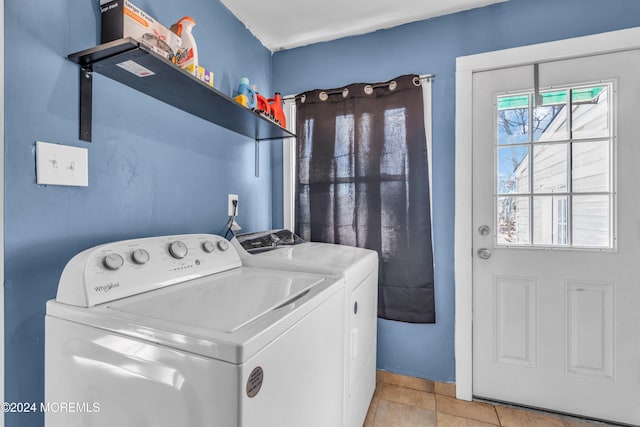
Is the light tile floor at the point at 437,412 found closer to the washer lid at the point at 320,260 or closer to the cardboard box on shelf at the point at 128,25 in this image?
the washer lid at the point at 320,260

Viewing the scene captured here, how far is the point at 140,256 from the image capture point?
970 mm

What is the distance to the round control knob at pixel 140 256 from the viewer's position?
96cm

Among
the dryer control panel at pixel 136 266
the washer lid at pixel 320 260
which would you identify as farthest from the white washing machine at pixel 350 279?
the dryer control panel at pixel 136 266

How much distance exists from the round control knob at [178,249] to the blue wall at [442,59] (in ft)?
4.45

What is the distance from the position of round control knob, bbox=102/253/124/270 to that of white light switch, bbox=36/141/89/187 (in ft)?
1.01

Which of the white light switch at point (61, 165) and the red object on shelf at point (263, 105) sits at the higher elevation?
the red object on shelf at point (263, 105)

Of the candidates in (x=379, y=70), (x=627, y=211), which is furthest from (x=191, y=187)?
(x=627, y=211)

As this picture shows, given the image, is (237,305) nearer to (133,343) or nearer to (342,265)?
(133,343)

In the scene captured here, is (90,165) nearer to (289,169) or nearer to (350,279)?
(350,279)

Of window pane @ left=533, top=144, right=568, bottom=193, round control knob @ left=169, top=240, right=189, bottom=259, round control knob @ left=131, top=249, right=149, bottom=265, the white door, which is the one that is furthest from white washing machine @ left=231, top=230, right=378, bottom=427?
window pane @ left=533, top=144, right=568, bottom=193

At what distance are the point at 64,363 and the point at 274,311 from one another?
2.00 feet

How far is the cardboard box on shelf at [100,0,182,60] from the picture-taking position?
1.04 meters

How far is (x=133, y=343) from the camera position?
0.68 metres

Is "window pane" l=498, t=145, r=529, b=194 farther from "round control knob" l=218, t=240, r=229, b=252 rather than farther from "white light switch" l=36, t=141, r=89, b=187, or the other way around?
"white light switch" l=36, t=141, r=89, b=187
